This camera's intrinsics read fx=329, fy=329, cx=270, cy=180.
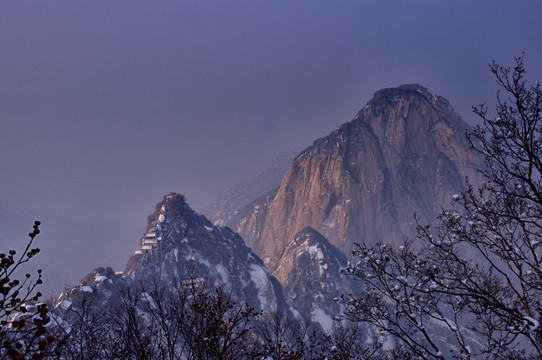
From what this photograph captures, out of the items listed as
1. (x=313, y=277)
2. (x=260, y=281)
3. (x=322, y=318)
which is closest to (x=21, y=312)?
(x=260, y=281)

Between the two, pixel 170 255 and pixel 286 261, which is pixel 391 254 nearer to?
pixel 170 255

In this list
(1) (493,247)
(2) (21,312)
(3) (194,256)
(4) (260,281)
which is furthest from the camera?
(3) (194,256)

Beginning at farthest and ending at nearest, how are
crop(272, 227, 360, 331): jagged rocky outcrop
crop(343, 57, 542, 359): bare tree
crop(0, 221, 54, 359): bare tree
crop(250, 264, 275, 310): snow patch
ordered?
crop(272, 227, 360, 331): jagged rocky outcrop → crop(250, 264, 275, 310): snow patch → crop(343, 57, 542, 359): bare tree → crop(0, 221, 54, 359): bare tree

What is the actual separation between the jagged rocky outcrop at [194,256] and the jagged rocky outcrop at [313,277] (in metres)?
17.2

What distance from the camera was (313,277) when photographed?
15025cm

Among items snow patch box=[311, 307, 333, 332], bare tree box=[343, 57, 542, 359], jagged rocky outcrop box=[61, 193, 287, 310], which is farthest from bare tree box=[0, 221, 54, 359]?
snow patch box=[311, 307, 333, 332]

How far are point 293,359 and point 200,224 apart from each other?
133844 mm

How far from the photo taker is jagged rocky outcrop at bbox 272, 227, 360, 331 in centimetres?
14029

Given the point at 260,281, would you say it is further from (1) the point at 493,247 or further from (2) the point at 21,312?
(2) the point at 21,312

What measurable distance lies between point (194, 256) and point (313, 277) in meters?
55.5

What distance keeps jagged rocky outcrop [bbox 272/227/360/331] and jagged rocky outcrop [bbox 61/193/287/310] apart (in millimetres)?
17171

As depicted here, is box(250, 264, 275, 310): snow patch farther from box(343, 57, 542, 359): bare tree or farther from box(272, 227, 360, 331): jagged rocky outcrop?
box(343, 57, 542, 359): bare tree

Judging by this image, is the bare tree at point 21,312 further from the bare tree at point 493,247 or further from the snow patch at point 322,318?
the snow patch at point 322,318

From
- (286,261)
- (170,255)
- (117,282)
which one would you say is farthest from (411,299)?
(286,261)
